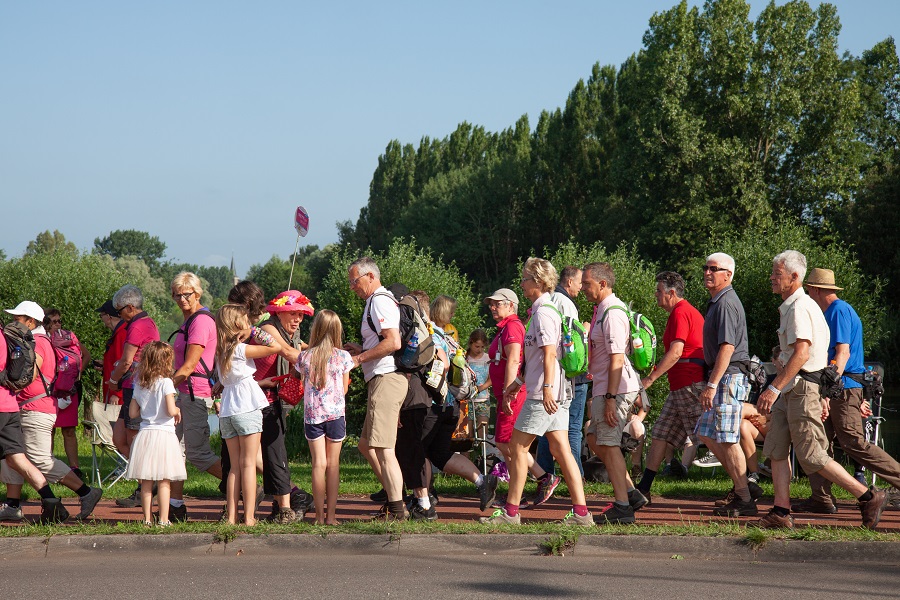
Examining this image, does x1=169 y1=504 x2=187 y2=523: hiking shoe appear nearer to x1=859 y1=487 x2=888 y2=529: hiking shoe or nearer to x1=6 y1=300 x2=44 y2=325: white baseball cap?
x1=6 y1=300 x2=44 y2=325: white baseball cap

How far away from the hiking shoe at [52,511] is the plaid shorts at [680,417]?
15.3ft

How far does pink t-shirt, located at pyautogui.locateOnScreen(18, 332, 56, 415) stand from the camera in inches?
311

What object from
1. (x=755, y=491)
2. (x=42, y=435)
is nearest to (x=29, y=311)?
(x=42, y=435)

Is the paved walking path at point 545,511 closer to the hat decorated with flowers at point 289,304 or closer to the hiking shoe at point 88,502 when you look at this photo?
the hiking shoe at point 88,502

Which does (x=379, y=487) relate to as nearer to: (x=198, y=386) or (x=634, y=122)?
(x=198, y=386)

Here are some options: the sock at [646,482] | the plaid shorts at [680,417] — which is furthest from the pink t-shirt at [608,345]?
the sock at [646,482]

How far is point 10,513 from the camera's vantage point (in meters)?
8.11

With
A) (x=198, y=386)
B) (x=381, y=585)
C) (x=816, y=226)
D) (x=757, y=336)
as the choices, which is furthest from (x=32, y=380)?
(x=816, y=226)

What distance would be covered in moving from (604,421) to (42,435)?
433 centimetres

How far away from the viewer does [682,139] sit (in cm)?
4053

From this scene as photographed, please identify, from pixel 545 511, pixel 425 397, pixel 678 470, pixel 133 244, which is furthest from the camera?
pixel 133 244

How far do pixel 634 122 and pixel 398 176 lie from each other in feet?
126

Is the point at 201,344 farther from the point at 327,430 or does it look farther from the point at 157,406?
the point at 327,430

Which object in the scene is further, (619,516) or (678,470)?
(678,470)
